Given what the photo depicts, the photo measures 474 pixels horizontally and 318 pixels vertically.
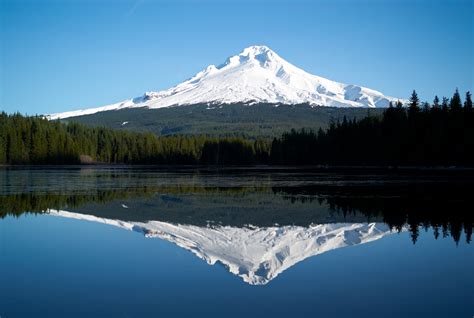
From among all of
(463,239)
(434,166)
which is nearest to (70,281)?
(463,239)

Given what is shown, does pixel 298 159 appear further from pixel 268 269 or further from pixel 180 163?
pixel 268 269

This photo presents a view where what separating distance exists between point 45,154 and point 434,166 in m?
85.1

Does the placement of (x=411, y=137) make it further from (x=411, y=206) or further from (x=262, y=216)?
(x=262, y=216)

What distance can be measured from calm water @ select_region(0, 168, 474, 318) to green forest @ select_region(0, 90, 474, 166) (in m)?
51.1

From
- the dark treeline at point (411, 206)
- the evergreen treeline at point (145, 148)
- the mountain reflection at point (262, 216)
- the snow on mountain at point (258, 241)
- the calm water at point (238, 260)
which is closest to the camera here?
the calm water at point (238, 260)

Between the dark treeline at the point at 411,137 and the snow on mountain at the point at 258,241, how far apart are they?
57.8 meters

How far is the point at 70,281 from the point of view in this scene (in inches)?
535

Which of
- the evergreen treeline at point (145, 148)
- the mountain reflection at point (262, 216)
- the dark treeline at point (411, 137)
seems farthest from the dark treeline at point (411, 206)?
the evergreen treeline at point (145, 148)

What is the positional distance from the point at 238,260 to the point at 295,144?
11908 centimetres

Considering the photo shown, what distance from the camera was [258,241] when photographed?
1950cm

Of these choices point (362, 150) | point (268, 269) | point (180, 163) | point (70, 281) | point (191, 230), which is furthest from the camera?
point (180, 163)

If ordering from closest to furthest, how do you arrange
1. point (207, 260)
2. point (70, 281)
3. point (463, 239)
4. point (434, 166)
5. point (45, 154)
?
point (70, 281), point (207, 260), point (463, 239), point (434, 166), point (45, 154)

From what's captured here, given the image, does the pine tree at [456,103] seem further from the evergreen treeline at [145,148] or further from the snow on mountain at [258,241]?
the evergreen treeline at [145,148]

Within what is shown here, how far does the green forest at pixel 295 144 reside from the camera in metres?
78.6
